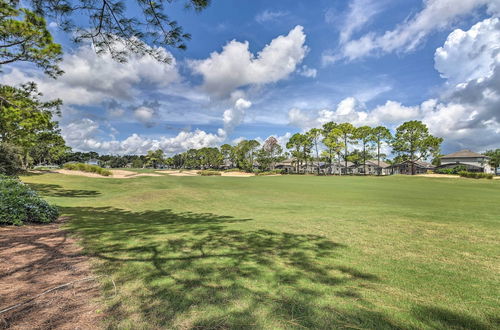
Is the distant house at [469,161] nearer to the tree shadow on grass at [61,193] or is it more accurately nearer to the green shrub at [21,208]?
the tree shadow on grass at [61,193]

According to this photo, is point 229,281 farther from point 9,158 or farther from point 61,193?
point 9,158

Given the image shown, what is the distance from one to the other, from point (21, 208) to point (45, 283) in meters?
5.53

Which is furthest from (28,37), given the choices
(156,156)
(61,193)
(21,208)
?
(156,156)

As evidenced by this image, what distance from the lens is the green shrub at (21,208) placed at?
6.70 meters

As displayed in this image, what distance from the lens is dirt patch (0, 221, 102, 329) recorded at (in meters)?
2.59

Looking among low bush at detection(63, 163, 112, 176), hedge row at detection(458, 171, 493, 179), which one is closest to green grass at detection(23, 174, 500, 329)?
low bush at detection(63, 163, 112, 176)

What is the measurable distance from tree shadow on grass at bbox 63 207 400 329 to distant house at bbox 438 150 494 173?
86487 mm

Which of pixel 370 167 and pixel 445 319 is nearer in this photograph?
pixel 445 319

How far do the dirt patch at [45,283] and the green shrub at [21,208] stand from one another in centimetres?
136

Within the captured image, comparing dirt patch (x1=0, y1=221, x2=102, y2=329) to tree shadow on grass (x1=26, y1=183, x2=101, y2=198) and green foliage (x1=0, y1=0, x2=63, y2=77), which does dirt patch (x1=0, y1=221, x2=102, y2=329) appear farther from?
tree shadow on grass (x1=26, y1=183, x2=101, y2=198)

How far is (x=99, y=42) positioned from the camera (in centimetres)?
605

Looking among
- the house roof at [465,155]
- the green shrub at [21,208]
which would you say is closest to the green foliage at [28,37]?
the green shrub at [21,208]

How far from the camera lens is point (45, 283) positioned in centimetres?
342

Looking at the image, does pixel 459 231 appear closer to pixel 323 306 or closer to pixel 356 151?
pixel 323 306
